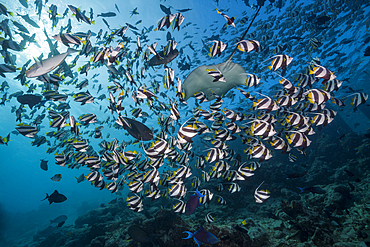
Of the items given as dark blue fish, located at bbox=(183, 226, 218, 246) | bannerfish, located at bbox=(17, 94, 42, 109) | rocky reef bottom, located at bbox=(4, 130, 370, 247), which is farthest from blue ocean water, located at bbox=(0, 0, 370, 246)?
dark blue fish, located at bbox=(183, 226, 218, 246)

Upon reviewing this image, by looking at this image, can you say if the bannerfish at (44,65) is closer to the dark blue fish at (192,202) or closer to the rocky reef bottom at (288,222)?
the dark blue fish at (192,202)

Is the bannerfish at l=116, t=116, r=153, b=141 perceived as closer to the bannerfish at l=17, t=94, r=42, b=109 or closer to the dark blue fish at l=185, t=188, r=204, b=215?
the dark blue fish at l=185, t=188, r=204, b=215

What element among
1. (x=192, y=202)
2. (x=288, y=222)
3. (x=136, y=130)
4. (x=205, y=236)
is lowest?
(x=288, y=222)

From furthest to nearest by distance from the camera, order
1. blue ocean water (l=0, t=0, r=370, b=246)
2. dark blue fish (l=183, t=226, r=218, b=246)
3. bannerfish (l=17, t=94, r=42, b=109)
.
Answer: blue ocean water (l=0, t=0, r=370, b=246) → bannerfish (l=17, t=94, r=42, b=109) → dark blue fish (l=183, t=226, r=218, b=246)

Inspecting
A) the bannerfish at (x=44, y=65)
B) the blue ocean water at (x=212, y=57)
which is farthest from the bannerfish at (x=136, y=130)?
the bannerfish at (x=44, y=65)

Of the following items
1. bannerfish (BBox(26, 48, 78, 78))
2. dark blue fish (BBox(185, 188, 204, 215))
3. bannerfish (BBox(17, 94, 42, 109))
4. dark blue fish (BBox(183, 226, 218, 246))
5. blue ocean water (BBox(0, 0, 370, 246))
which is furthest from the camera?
blue ocean water (BBox(0, 0, 370, 246))

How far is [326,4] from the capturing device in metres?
8.24

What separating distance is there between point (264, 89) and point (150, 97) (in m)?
22.4

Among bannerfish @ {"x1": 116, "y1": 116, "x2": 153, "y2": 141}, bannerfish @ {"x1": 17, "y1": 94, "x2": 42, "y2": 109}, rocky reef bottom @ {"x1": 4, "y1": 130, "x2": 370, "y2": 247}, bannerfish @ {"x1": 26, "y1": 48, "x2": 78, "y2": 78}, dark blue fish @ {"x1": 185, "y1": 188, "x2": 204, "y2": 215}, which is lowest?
rocky reef bottom @ {"x1": 4, "y1": 130, "x2": 370, "y2": 247}

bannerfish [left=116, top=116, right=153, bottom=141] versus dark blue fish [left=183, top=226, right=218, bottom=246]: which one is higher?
bannerfish [left=116, top=116, right=153, bottom=141]

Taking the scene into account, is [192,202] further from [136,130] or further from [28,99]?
[28,99]

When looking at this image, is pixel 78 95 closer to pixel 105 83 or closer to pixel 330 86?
pixel 330 86

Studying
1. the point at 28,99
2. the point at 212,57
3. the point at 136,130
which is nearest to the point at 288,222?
the point at 136,130

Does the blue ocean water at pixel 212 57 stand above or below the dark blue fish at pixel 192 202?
above
